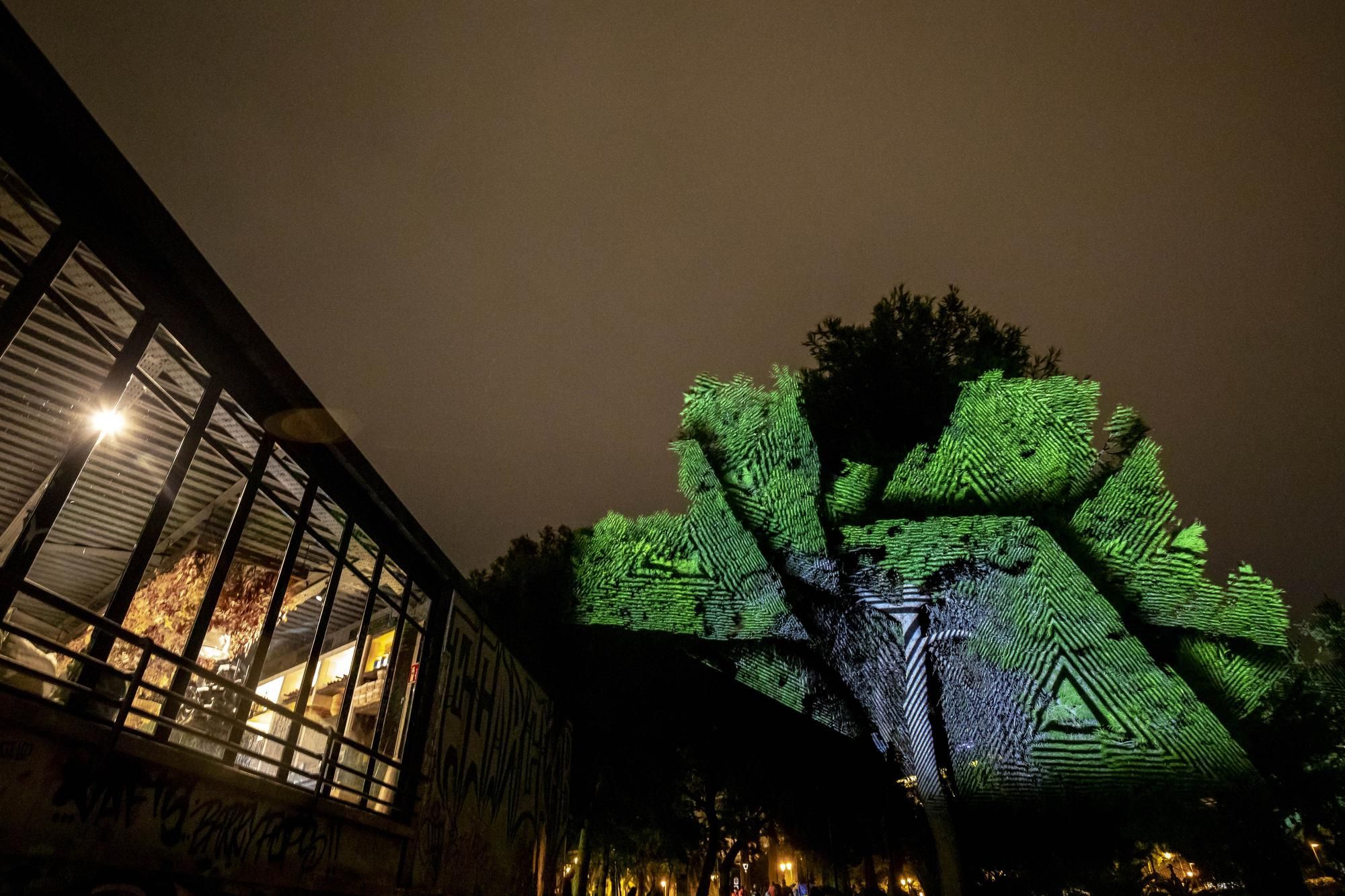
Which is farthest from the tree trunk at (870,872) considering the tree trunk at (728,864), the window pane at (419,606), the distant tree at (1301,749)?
the window pane at (419,606)

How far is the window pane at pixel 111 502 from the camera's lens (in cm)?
573

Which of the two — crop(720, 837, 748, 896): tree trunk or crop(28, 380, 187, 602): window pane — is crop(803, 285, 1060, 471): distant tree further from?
crop(720, 837, 748, 896): tree trunk

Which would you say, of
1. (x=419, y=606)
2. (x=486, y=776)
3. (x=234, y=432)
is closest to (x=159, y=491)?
(x=234, y=432)

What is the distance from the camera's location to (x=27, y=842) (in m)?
3.15

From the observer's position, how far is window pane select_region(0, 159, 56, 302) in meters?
3.63

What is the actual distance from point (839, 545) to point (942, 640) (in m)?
2.28

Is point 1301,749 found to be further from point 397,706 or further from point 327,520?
point 327,520

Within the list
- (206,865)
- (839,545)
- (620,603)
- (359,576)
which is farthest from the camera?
(620,603)

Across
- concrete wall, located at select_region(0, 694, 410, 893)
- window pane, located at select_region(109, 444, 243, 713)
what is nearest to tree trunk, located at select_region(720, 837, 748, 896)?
window pane, located at select_region(109, 444, 243, 713)

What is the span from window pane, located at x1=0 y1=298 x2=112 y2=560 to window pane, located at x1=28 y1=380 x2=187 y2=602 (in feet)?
0.93

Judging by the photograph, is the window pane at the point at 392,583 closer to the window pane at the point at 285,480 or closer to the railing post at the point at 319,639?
the railing post at the point at 319,639

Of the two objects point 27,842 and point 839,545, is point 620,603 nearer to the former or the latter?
point 839,545

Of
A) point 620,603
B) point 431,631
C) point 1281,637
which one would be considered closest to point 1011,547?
point 1281,637

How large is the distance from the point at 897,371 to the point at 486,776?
9.90m
